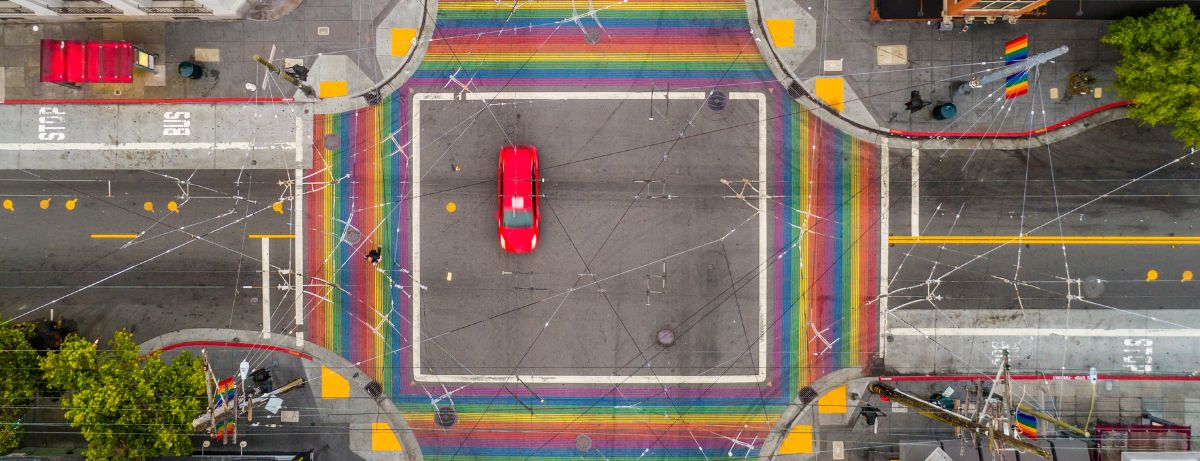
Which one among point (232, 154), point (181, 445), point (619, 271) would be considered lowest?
point (181, 445)

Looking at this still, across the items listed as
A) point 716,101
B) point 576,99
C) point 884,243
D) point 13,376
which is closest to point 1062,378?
point 884,243

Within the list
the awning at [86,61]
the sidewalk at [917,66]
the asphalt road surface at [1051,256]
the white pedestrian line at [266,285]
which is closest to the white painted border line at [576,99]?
the sidewalk at [917,66]

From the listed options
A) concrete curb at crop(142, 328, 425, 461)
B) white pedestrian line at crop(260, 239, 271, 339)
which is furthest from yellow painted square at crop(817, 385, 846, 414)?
white pedestrian line at crop(260, 239, 271, 339)

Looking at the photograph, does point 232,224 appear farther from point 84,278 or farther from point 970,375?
point 970,375

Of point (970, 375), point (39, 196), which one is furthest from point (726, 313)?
point (39, 196)

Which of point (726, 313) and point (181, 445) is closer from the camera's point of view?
point (181, 445)

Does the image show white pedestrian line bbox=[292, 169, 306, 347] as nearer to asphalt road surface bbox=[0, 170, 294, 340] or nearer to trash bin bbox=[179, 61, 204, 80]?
asphalt road surface bbox=[0, 170, 294, 340]
